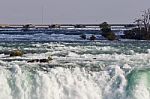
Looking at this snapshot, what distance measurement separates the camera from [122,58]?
29984 mm

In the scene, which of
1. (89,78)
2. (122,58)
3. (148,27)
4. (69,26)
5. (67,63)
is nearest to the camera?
(89,78)

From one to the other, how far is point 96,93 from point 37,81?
7.71 ft

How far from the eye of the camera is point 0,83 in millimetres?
21797

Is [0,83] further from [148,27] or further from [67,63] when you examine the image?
[148,27]

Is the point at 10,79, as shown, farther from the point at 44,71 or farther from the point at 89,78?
the point at 89,78

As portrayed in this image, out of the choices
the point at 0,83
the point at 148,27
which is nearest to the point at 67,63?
the point at 0,83

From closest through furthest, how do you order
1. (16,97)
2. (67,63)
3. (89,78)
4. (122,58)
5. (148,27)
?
(16,97)
(89,78)
(67,63)
(122,58)
(148,27)

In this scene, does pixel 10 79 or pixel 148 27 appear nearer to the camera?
pixel 10 79

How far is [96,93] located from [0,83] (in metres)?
3.74

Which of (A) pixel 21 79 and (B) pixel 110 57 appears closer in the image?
(A) pixel 21 79

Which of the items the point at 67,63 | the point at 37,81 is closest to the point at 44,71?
the point at 37,81

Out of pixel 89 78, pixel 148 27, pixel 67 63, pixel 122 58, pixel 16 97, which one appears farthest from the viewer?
pixel 148 27

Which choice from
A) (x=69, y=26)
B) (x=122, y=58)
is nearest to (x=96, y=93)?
(x=122, y=58)

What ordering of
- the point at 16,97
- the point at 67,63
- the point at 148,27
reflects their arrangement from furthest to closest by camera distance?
the point at 148,27
the point at 67,63
the point at 16,97
